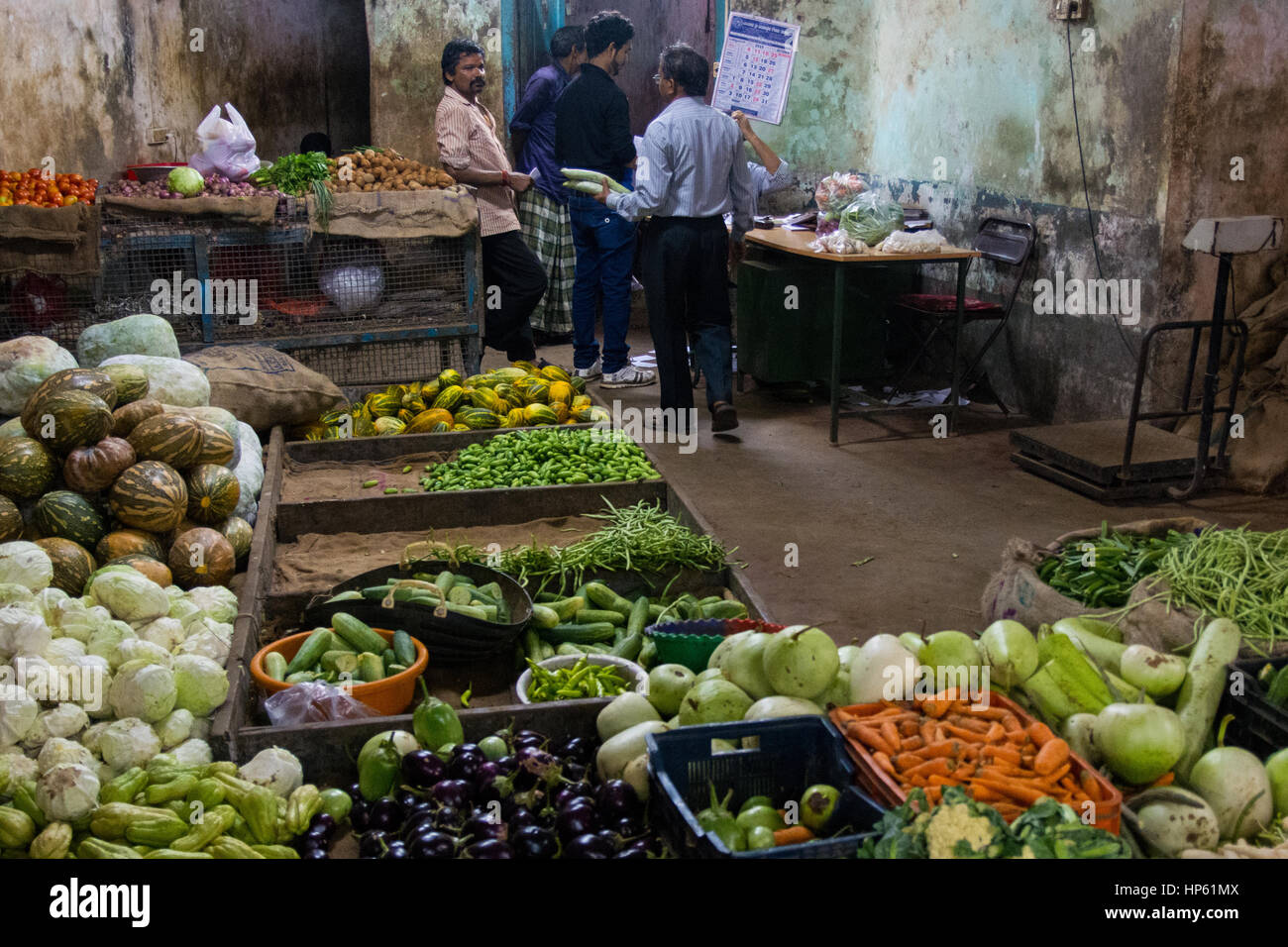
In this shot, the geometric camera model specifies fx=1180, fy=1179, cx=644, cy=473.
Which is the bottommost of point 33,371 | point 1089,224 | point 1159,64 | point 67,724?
point 67,724

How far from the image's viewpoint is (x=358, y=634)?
12.3 feet

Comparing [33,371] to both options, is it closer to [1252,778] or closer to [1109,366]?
[1252,778]

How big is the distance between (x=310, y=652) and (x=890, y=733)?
1888 millimetres

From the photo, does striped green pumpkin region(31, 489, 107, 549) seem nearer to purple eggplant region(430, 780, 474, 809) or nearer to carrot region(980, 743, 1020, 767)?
purple eggplant region(430, 780, 474, 809)

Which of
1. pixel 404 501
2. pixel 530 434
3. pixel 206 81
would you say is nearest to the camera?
pixel 404 501

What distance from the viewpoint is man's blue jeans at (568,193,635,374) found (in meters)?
8.83

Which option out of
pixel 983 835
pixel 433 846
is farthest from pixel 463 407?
pixel 983 835

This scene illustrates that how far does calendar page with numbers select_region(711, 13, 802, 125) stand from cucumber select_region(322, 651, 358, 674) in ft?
23.1

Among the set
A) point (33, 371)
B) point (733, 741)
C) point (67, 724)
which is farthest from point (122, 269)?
point (733, 741)

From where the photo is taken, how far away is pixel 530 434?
238 inches

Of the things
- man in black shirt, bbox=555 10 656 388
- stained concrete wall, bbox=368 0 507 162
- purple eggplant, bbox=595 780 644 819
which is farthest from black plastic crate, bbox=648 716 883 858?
stained concrete wall, bbox=368 0 507 162

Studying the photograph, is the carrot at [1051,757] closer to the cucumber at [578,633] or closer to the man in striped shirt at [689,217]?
the cucumber at [578,633]

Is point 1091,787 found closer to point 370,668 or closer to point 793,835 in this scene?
point 793,835
